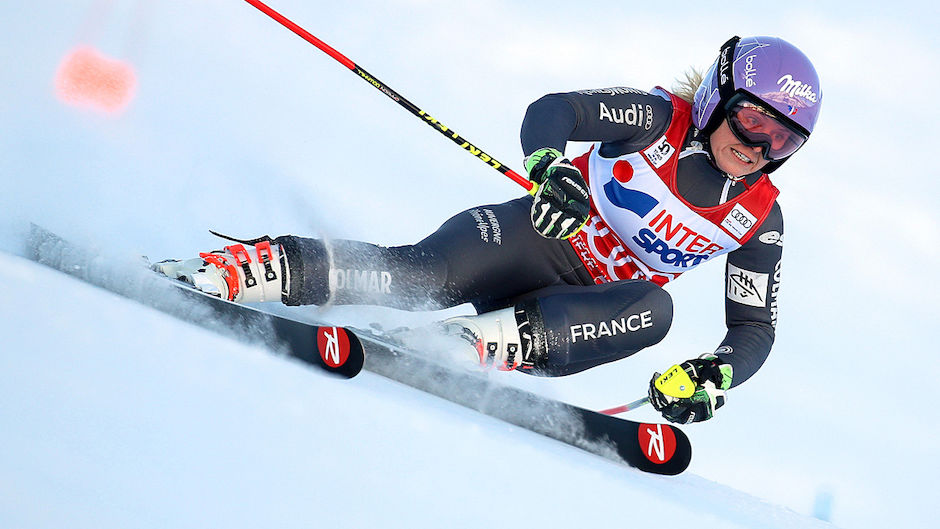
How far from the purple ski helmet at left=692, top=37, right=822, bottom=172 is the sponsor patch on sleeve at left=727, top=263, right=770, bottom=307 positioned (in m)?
0.49

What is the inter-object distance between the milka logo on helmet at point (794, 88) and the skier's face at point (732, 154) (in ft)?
0.58

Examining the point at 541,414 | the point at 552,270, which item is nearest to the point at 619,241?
the point at 552,270

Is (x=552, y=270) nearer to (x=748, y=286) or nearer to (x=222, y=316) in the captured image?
(x=748, y=286)

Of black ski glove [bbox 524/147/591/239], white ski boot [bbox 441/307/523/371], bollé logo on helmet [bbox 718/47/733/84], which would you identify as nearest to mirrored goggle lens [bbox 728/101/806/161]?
bollé logo on helmet [bbox 718/47/733/84]

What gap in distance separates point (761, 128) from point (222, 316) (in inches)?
62.2

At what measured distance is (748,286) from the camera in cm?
271

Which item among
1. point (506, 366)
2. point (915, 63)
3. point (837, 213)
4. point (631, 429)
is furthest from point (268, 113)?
point (915, 63)

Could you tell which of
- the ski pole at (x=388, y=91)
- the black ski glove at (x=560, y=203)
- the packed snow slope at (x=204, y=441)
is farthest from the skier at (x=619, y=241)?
the packed snow slope at (x=204, y=441)

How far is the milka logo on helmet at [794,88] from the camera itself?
7.68 feet

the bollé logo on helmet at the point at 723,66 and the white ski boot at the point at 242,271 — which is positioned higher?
the bollé logo on helmet at the point at 723,66

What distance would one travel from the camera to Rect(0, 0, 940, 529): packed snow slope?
1163 millimetres

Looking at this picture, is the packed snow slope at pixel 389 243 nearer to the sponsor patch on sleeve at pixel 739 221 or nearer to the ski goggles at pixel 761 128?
the sponsor patch on sleeve at pixel 739 221

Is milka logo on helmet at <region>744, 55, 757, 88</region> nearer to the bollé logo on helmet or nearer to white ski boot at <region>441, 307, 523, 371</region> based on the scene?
the bollé logo on helmet

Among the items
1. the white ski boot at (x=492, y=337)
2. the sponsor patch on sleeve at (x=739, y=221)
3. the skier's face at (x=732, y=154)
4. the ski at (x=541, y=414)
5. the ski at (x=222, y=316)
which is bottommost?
the ski at (x=222, y=316)
